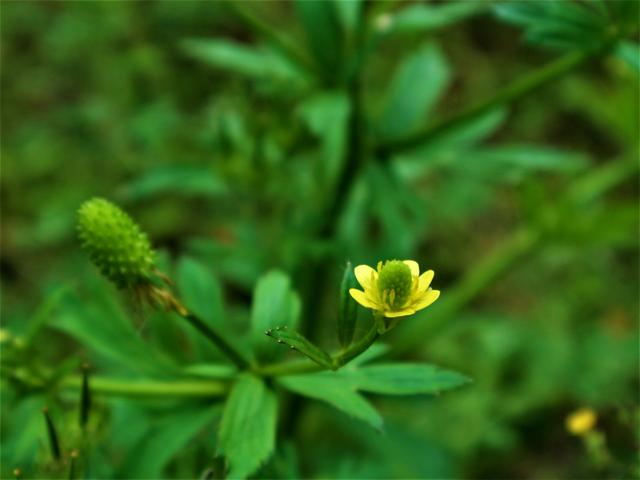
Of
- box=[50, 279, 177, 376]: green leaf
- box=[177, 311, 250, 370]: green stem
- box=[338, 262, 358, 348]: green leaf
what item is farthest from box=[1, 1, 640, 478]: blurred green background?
box=[338, 262, 358, 348]: green leaf

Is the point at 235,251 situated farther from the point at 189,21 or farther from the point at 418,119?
the point at 189,21

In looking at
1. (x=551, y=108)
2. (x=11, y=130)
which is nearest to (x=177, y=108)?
(x=11, y=130)

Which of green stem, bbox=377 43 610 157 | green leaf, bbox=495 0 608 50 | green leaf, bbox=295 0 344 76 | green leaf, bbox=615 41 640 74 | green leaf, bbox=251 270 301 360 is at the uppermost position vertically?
green leaf, bbox=295 0 344 76

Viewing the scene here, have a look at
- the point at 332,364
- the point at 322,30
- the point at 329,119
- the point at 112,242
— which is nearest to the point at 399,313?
the point at 332,364

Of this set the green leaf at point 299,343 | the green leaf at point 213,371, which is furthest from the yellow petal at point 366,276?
the green leaf at point 213,371

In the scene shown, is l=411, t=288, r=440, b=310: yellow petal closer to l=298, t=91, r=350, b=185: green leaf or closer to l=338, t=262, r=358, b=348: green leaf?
l=338, t=262, r=358, b=348: green leaf

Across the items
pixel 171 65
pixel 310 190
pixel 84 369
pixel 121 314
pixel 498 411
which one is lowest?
pixel 84 369
